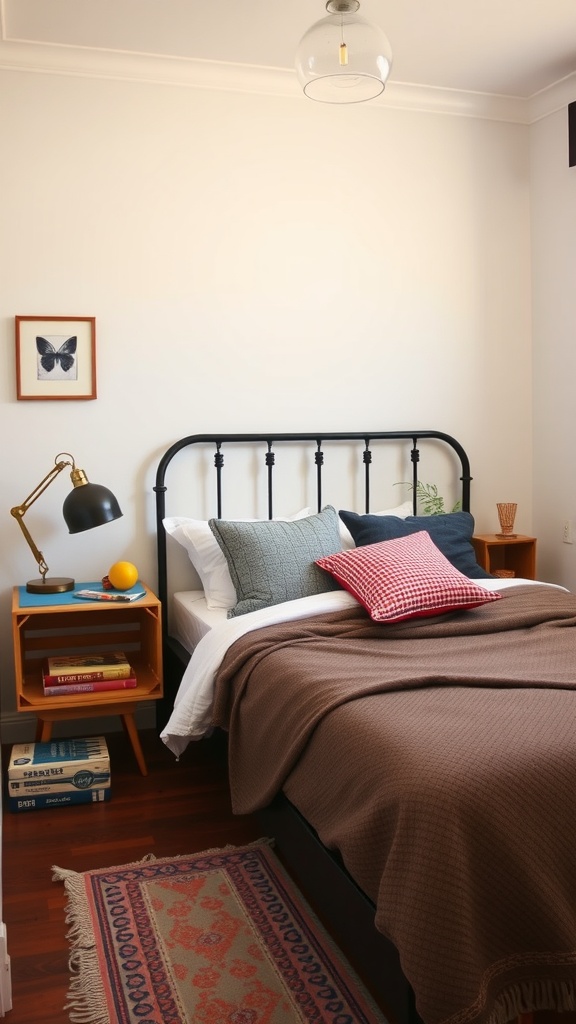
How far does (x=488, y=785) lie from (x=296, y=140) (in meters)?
2.85

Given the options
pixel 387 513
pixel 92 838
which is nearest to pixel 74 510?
pixel 92 838

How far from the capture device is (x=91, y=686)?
10.2 feet

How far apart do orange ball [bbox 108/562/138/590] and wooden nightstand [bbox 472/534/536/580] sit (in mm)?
1472

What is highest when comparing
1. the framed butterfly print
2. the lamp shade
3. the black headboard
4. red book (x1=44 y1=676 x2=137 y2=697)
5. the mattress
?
the framed butterfly print

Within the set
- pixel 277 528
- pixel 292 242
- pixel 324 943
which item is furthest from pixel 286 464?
pixel 324 943

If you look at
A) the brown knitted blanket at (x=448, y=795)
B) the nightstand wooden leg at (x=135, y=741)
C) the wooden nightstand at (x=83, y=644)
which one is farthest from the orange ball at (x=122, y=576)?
the brown knitted blanket at (x=448, y=795)

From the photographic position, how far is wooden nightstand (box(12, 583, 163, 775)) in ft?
10.0

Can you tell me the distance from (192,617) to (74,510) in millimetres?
556

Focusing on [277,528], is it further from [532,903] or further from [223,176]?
[532,903]

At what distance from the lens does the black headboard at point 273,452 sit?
11.5 ft

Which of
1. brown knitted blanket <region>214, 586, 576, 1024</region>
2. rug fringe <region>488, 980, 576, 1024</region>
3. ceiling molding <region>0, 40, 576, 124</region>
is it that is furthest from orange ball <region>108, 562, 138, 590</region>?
rug fringe <region>488, 980, 576, 1024</region>

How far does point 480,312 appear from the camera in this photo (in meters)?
4.02

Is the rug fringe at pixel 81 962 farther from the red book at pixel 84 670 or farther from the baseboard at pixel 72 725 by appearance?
the baseboard at pixel 72 725

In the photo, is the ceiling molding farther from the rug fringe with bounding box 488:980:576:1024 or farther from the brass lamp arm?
the rug fringe with bounding box 488:980:576:1024
